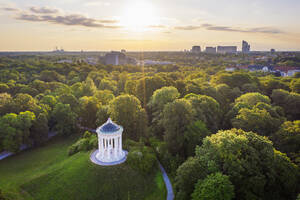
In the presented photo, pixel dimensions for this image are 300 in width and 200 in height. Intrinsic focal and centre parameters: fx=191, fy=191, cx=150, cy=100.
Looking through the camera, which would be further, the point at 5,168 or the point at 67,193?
the point at 5,168

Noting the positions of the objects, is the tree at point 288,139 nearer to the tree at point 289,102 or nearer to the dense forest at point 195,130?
the dense forest at point 195,130

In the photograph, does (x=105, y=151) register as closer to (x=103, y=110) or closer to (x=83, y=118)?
(x=103, y=110)

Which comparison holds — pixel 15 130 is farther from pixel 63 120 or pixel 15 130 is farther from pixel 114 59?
pixel 114 59

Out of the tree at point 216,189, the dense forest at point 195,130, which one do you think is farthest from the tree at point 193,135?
the tree at point 216,189

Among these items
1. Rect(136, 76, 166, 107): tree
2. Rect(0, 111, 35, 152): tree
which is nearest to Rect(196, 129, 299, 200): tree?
Rect(136, 76, 166, 107): tree

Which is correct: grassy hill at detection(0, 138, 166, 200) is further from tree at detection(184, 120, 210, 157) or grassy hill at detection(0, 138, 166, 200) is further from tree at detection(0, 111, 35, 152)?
tree at detection(184, 120, 210, 157)

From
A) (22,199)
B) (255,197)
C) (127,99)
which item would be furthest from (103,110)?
(255,197)
